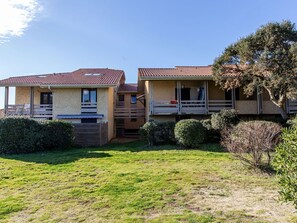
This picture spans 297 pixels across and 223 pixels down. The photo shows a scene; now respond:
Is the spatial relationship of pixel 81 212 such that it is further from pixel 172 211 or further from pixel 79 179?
pixel 79 179

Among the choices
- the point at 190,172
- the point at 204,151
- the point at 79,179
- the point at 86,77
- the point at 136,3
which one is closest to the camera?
the point at 79,179

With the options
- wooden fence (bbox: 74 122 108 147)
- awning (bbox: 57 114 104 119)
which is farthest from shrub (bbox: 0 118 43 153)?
awning (bbox: 57 114 104 119)

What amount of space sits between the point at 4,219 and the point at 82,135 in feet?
39.3

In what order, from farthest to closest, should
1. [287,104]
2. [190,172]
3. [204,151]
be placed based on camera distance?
[287,104], [204,151], [190,172]

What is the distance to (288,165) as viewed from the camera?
463 centimetres

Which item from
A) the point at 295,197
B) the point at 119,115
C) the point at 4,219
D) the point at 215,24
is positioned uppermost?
the point at 215,24

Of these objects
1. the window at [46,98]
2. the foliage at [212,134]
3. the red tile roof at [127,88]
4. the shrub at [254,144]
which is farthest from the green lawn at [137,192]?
the red tile roof at [127,88]

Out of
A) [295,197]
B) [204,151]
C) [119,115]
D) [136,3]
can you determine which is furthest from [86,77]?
[295,197]

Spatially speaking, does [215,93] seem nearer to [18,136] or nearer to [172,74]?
[172,74]

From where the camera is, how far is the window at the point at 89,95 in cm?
2327

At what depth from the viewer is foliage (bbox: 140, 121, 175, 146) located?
16844 mm

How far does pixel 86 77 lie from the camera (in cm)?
2497

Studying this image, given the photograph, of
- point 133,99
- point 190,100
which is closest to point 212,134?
point 190,100

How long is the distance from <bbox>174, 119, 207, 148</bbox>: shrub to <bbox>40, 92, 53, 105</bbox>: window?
592 inches
